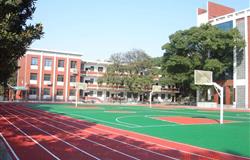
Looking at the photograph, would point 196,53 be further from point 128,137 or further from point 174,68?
point 128,137

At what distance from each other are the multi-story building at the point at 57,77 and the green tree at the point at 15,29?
47.7m

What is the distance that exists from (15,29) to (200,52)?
4338cm

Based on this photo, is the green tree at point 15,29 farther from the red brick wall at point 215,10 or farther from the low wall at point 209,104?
the red brick wall at point 215,10

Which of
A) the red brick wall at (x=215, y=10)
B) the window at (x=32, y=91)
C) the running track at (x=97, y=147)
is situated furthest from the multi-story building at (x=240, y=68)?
the running track at (x=97, y=147)

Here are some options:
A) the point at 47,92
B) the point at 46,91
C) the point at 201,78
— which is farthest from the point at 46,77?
the point at 201,78

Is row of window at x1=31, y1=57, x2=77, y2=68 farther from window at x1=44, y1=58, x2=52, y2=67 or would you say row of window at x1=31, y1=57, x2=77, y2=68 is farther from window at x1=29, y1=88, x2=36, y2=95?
window at x1=29, y1=88, x2=36, y2=95

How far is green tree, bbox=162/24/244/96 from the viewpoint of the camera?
47344 millimetres

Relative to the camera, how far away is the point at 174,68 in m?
50.9

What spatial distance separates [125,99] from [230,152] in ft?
186

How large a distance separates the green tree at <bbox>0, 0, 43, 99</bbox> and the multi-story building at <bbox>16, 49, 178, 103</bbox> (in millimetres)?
47732

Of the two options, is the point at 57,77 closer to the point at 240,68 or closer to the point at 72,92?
the point at 72,92

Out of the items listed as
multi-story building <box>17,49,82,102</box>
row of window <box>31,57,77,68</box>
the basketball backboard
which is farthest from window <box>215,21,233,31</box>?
Result: row of window <box>31,57,77,68</box>

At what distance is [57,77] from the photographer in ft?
198

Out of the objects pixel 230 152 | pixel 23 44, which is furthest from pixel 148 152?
pixel 23 44
